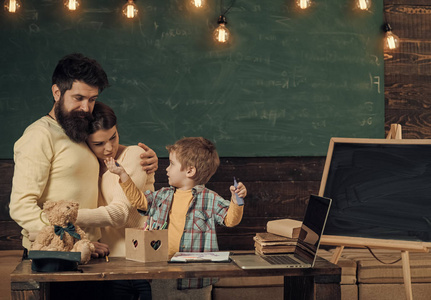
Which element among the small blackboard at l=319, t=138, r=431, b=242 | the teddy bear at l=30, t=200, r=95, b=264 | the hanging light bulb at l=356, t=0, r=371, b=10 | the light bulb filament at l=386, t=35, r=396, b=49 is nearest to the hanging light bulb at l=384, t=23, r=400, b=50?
the light bulb filament at l=386, t=35, r=396, b=49

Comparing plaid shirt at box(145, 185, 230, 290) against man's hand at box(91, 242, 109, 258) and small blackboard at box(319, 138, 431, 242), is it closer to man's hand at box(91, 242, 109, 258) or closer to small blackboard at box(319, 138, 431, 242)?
man's hand at box(91, 242, 109, 258)

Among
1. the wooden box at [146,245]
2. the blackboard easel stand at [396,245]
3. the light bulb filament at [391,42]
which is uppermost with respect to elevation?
the light bulb filament at [391,42]

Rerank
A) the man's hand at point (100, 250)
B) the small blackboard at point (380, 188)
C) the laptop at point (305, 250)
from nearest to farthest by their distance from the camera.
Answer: the laptop at point (305, 250) < the man's hand at point (100, 250) < the small blackboard at point (380, 188)

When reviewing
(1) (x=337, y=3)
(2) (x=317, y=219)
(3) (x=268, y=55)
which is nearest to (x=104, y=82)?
(2) (x=317, y=219)

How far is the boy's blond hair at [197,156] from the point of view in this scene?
2.50 metres

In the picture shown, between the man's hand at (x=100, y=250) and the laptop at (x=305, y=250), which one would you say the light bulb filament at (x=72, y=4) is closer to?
the man's hand at (x=100, y=250)

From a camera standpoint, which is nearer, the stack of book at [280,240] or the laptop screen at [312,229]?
the laptop screen at [312,229]

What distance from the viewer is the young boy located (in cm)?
244

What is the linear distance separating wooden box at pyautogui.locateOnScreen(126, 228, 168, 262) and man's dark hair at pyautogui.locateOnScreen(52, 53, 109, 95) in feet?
2.69

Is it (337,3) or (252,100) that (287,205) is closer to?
(252,100)

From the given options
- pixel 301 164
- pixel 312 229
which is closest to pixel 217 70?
pixel 301 164

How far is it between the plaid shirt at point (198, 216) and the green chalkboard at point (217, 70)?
149 centimetres

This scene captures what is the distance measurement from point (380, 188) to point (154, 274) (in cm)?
147

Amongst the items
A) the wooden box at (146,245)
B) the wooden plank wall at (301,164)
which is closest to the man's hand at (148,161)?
the wooden box at (146,245)
